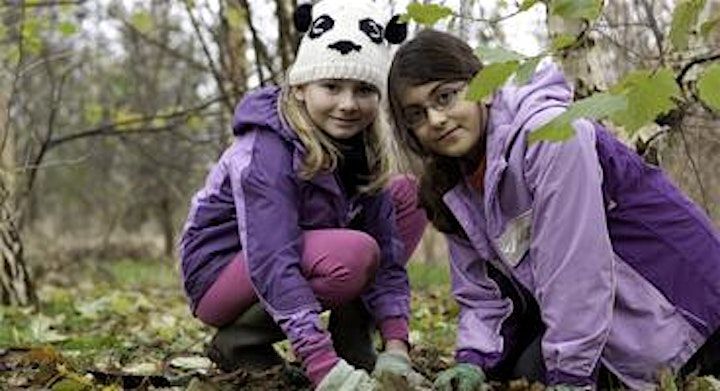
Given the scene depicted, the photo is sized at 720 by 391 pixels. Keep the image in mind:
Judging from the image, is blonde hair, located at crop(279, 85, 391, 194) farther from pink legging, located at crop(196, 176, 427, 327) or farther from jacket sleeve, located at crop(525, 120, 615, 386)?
jacket sleeve, located at crop(525, 120, 615, 386)

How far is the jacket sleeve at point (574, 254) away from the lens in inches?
101

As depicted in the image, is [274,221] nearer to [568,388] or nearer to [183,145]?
[568,388]

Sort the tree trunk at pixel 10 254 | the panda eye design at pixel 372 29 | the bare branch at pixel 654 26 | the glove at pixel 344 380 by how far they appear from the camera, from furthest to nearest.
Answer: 1. the tree trunk at pixel 10 254
2. the bare branch at pixel 654 26
3. the panda eye design at pixel 372 29
4. the glove at pixel 344 380

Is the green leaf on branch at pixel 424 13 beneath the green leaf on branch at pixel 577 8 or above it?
above

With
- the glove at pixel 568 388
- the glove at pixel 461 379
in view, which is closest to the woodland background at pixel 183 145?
the glove at pixel 461 379

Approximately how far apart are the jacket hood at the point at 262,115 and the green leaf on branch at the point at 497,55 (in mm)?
1330

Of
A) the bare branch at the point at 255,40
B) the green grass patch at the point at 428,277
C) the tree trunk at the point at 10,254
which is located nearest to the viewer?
the tree trunk at the point at 10,254

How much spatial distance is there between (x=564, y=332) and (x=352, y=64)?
0.89 meters

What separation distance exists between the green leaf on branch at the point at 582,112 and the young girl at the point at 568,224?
107 cm

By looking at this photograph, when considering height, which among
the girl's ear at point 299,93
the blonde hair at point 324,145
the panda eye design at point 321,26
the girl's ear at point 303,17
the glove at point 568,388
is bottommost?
the glove at point 568,388

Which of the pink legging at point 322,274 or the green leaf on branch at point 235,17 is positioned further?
the green leaf on branch at point 235,17

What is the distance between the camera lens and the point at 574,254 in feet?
8.43

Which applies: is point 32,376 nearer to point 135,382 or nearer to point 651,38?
point 135,382

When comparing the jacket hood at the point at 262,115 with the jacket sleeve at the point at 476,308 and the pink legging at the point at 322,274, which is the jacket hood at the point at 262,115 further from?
the jacket sleeve at the point at 476,308
